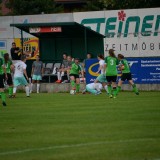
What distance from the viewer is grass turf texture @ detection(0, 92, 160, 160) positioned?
13216mm

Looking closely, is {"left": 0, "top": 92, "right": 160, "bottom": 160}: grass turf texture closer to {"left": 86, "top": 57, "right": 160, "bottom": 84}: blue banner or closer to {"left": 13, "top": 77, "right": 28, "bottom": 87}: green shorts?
{"left": 13, "top": 77, "right": 28, "bottom": 87}: green shorts

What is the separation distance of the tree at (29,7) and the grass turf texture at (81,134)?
43982 mm

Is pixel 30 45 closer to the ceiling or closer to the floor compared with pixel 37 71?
closer to the ceiling

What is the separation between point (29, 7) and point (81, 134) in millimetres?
52661

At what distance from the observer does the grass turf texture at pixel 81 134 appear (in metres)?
13.2

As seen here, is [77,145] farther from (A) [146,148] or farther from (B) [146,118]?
(B) [146,118]

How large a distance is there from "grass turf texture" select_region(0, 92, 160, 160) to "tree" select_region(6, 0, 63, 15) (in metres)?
44.0

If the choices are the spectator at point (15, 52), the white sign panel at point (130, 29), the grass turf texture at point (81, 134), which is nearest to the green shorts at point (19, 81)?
the spectator at point (15, 52)

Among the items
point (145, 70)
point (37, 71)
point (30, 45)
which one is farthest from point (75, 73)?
point (30, 45)

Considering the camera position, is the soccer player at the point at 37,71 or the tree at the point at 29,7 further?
the tree at the point at 29,7

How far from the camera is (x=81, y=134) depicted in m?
16.2

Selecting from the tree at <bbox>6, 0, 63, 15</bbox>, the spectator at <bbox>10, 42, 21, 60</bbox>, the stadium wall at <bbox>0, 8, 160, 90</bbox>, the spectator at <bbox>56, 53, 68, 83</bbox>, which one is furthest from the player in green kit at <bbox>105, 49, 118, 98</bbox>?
the tree at <bbox>6, 0, 63, 15</bbox>

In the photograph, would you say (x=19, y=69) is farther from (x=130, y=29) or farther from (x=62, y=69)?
(x=130, y=29)

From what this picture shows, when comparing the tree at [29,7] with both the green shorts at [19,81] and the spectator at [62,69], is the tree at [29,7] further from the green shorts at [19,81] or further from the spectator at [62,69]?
the green shorts at [19,81]
